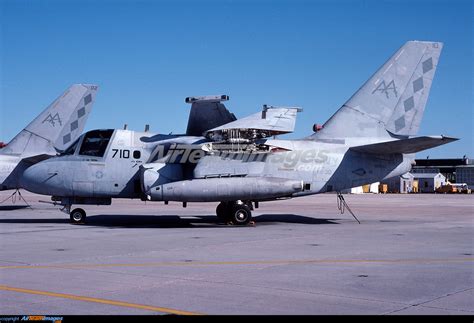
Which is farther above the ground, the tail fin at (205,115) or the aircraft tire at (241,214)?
the tail fin at (205,115)

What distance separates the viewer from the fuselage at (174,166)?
21047 millimetres

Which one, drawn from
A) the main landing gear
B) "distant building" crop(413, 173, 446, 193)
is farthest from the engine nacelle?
"distant building" crop(413, 173, 446, 193)

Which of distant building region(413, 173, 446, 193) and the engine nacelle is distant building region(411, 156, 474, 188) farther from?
the engine nacelle

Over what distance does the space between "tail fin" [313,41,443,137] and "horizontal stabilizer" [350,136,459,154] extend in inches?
32.3

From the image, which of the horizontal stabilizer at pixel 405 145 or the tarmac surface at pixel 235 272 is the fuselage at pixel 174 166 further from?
the tarmac surface at pixel 235 272

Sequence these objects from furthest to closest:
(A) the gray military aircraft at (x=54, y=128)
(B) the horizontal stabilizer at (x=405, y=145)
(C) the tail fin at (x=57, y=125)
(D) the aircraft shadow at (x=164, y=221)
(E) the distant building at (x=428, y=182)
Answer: (E) the distant building at (x=428, y=182) < (C) the tail fin at (x=57, y=125) < (A) the gray military aircraft at (x=54, y=128) < (D) the aircraft shadow at (x=164, y=221) < (B) the horizontal stabilizer at (x=405, y=145)

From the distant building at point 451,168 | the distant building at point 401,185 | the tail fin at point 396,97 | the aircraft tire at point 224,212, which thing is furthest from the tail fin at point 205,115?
the distant building at point 451,168

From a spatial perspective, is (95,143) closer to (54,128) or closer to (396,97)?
(54,128)

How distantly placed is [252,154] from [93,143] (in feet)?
19.1

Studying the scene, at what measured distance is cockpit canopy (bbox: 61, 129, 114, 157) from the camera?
21.5 metres

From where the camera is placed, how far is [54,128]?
31.3 meters

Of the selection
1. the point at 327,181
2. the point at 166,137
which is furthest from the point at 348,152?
the point at 166,137

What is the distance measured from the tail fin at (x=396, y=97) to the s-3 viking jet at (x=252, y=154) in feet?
0.12

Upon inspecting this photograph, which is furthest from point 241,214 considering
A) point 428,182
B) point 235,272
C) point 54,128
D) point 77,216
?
point 428,182
